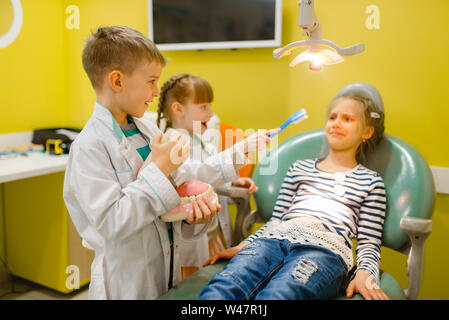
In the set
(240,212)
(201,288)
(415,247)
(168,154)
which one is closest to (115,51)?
(168,154)

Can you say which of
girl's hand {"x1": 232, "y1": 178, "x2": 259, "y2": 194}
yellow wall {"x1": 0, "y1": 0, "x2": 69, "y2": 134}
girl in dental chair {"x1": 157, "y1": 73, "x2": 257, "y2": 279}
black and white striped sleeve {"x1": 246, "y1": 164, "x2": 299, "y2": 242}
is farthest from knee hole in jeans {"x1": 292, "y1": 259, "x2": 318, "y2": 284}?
yellow wall {"x1": 0, "y1": 0, "x2": 69, "y2": 134}

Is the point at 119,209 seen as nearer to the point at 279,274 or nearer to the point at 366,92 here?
the point at 279,274

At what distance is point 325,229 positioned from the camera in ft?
3.67

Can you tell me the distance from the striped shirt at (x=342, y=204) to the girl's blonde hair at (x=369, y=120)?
73 mm

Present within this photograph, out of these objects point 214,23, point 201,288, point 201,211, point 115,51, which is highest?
point 214,23

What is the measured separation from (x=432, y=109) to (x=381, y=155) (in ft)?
1.24

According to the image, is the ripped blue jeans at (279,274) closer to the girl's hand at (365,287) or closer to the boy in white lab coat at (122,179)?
the girl's hand at (365,287)

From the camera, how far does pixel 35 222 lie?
1899mm

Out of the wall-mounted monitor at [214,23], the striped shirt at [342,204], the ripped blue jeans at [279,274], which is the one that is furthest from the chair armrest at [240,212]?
the wall-mounted monitor at [214,23]

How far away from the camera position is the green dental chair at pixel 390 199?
0.98 metres

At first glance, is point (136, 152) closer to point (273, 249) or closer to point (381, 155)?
point (273, 249)

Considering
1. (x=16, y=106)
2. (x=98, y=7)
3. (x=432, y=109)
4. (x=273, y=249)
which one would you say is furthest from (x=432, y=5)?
(x=16, y=106)

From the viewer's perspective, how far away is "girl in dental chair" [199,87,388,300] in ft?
2.91

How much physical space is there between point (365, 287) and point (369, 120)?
62 centimetres
